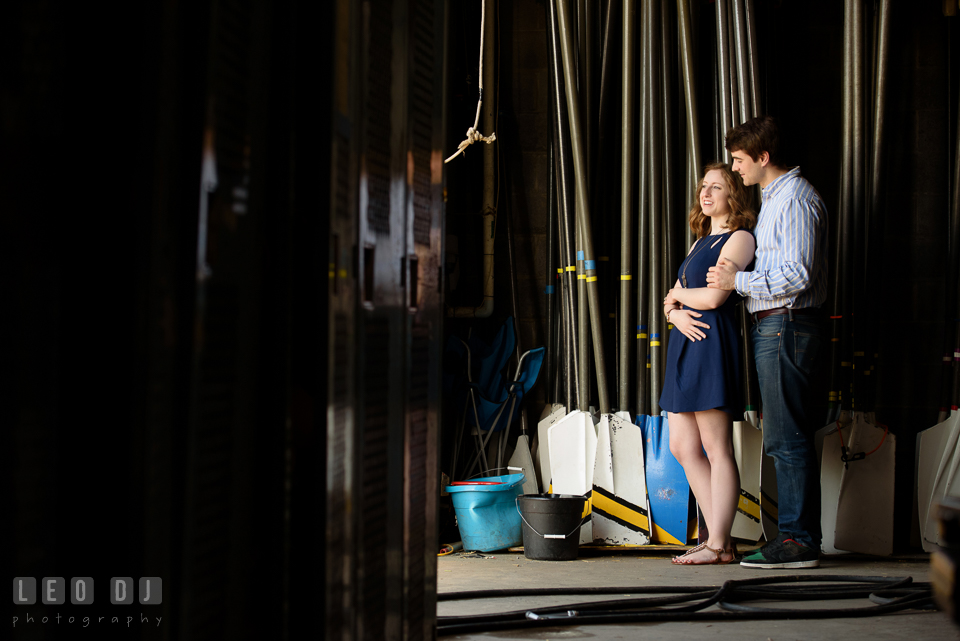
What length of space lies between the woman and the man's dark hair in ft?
0.44

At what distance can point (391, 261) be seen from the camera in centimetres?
129

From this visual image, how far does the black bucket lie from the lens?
3170mm

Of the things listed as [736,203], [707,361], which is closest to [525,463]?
[707,361]

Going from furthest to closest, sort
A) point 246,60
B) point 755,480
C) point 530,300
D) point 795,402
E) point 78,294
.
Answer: point 530,300
point 755,480
point 795,402
point 246,60
point 78,294

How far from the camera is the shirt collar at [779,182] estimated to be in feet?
9.76

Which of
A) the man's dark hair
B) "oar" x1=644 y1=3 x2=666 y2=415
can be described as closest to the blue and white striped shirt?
the man's dark hair

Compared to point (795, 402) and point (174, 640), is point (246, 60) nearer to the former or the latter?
point (174, 640)

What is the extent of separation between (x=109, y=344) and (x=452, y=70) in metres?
3.61

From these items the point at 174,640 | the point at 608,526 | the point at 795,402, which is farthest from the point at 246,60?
the point at 608,526

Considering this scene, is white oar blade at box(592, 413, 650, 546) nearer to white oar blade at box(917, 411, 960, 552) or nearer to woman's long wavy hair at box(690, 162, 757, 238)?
woman's long wavy hair at box(690, 162, 757, 238)

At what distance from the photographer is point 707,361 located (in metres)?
3.05

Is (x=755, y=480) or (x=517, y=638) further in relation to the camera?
(x=755, y=480)

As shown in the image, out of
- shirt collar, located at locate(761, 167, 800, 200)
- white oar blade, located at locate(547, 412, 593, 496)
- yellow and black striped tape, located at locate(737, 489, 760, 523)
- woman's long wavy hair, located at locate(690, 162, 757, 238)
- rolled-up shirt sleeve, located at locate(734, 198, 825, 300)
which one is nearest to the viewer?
rolled-up shirt sleeve, located at locate(734, 198, 825, 300)

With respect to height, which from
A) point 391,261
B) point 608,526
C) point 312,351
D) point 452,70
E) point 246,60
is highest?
point 452,70
